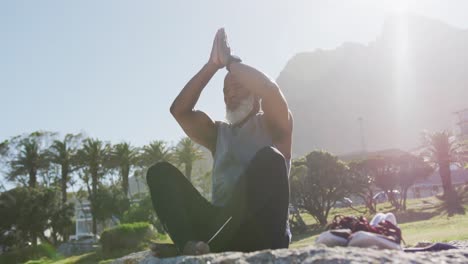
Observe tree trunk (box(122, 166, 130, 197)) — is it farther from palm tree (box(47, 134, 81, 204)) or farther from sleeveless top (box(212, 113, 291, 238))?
sleeveless top (box(212, 113, 291, 238))

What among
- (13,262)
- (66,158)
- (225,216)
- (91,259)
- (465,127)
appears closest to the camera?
(225,216)

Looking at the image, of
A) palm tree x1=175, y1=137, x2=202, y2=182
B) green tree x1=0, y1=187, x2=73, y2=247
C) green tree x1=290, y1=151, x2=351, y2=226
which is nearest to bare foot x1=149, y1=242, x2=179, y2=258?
green tree x1=290, y1=151, x2=351, y2=226

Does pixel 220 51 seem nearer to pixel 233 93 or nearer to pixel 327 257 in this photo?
pixel 233 93

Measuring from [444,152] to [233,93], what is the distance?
42.6 m

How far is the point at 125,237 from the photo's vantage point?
36.2 meters

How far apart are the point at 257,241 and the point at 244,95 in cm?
103

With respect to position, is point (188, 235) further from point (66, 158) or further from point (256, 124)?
point (66, 158)

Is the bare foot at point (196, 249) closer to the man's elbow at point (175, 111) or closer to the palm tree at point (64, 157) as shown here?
the man's elbow at point (175, 111)

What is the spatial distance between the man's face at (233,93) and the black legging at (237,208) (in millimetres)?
655

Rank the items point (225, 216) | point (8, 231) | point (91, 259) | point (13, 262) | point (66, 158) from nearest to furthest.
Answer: point (225, 216)
point (91, 259)
point (13, 262)
point (8, 231)
point (66, 158)

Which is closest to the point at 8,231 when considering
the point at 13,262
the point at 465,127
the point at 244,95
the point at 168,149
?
the point at 13,262

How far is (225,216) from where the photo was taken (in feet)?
9.40

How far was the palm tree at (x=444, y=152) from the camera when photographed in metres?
42.2

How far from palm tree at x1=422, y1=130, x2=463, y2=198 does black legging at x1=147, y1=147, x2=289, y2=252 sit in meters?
42.7
